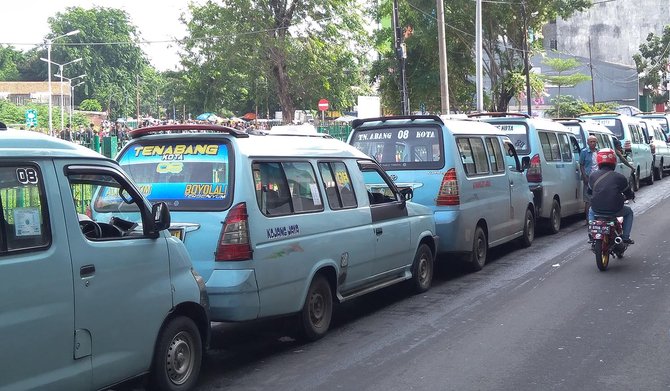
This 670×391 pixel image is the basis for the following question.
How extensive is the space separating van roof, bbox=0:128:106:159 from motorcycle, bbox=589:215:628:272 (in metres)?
7.97

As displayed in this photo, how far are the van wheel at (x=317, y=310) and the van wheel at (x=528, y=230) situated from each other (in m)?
6.59

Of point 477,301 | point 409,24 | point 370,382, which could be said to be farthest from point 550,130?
point 409,24

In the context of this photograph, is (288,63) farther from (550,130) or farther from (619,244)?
(619,244)

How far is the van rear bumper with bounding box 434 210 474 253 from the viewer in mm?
10836

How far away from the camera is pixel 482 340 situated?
25.1 ft

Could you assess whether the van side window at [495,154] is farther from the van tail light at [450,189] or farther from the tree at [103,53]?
the tree at [103,53]

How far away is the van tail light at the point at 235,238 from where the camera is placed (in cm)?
664

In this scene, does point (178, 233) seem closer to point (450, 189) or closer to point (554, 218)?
point (450, 189)

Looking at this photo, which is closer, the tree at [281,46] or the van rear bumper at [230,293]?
the van rear bumper at [230,293]

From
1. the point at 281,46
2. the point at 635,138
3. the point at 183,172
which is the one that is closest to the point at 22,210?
the point at 183,172

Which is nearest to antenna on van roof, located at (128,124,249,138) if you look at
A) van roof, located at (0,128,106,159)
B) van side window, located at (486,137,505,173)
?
van roof, located at (0,128,106,159)

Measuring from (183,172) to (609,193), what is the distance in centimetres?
680

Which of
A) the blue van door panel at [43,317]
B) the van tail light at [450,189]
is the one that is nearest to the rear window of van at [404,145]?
the van tail light at [450,189]

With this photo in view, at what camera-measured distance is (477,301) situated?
9555 mm
